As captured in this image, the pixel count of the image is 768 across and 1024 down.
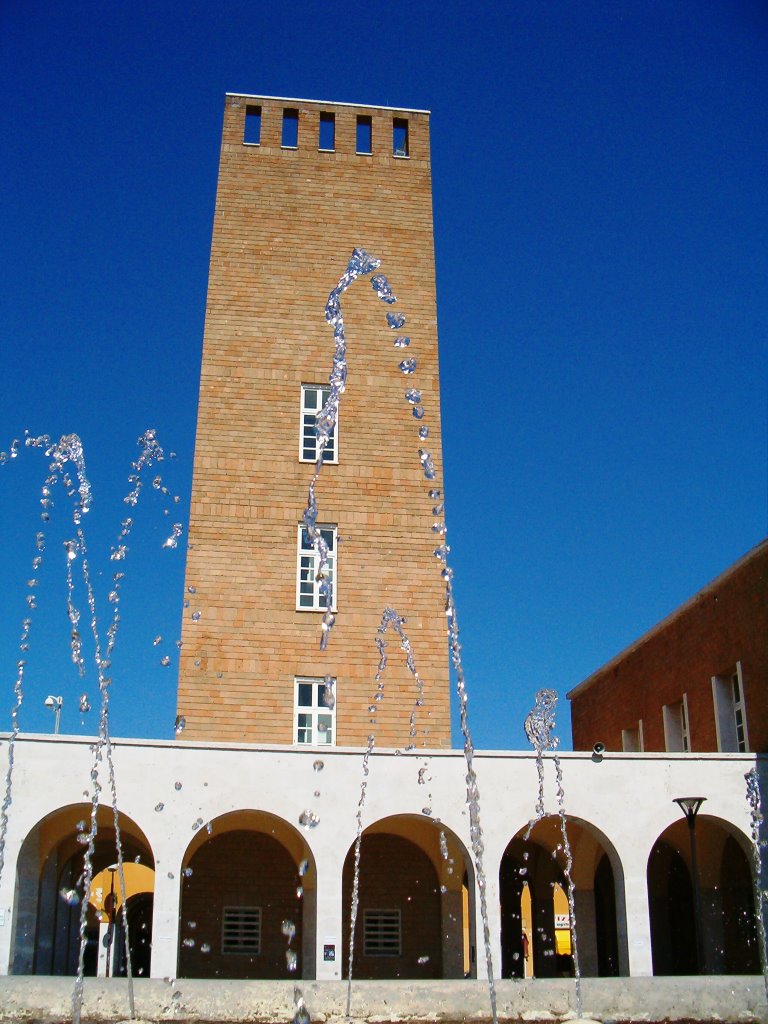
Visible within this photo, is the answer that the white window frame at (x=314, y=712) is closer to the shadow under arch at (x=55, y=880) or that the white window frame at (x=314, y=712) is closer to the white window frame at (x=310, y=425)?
the shadow under arch at (x=55, y=880)

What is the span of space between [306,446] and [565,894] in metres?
11.4

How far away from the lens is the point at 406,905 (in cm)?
2280

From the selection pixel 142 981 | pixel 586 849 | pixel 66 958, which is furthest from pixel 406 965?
pixel 142 981

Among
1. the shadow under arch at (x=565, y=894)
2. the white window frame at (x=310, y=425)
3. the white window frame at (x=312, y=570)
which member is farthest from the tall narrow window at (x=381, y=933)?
the white window frame at (x=310, y=425)

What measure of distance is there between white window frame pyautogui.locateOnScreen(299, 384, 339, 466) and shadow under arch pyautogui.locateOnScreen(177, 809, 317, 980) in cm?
749

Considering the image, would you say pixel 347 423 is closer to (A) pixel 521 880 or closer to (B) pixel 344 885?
(B) pixel 344 885

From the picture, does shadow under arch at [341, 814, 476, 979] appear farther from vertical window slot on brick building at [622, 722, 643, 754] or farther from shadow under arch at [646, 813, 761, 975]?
vertical window slot on brick building at [622, 722, 643, 754]

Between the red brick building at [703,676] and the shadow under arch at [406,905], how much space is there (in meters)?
6.00

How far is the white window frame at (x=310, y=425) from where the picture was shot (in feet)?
81.7

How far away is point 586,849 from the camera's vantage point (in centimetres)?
2338

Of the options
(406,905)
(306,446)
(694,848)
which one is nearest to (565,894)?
(406,905)

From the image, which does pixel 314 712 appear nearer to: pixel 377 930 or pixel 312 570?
pixel 312 570

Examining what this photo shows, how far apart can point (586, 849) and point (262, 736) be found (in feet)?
21.8

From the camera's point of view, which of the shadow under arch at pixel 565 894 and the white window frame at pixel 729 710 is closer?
the shadow under arch at pixel 565 894
